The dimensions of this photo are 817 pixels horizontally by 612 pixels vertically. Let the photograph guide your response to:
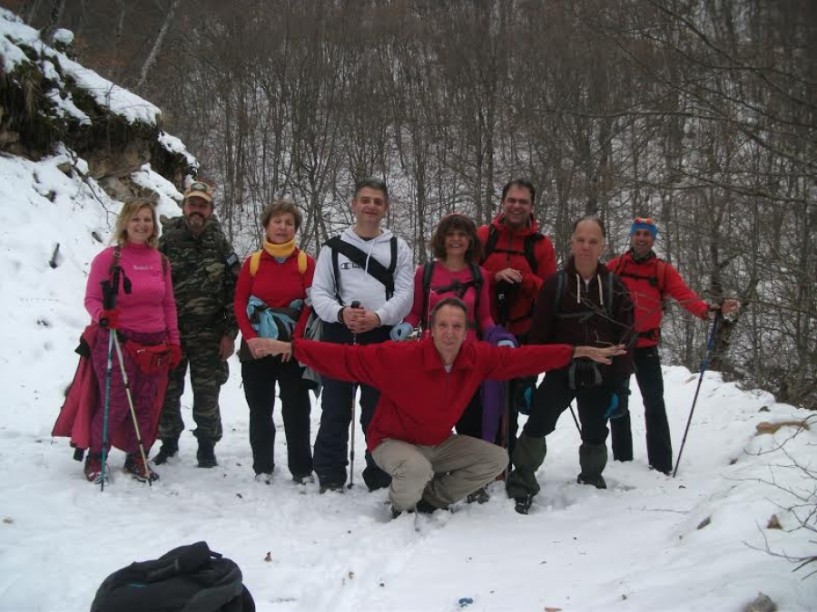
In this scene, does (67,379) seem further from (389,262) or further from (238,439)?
(389,262)

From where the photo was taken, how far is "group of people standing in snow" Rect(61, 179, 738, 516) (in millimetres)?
3840

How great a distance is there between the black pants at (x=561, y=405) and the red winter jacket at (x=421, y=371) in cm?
31

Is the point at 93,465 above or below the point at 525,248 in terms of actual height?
below

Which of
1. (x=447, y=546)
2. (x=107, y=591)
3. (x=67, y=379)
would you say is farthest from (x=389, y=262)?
(x=67, y=379)

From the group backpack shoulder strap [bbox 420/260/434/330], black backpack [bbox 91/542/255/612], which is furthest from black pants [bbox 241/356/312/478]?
black backpack [bbox 91/542/255/612]

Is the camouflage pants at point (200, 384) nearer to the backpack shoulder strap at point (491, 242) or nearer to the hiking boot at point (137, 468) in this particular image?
the hiking boot at point (137, 468)

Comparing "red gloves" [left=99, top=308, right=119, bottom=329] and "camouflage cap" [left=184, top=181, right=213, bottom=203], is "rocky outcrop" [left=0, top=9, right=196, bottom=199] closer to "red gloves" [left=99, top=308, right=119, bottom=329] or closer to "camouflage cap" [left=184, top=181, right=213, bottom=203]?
"camouflage cap" [left=184, top=181, right=213, bottom=203]

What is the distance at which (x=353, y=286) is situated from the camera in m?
4.31

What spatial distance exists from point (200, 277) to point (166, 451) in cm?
149

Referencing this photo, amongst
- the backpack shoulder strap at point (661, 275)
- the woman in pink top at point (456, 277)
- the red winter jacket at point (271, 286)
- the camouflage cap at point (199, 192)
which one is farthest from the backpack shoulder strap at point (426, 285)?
the backpack shoulder strap at point (661, 275)

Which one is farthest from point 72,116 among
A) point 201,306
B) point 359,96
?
point 359,96

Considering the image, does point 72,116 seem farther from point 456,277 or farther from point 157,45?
point 456,277

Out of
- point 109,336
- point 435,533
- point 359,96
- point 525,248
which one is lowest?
point 435,533

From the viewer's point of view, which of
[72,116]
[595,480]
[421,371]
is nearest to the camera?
[421,371]
